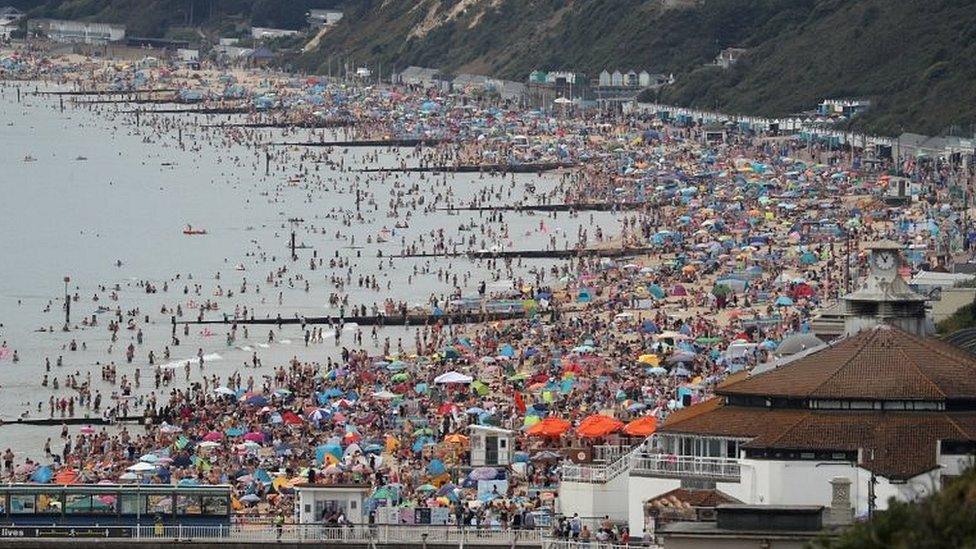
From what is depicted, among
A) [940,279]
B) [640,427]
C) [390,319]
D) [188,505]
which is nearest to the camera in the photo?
[188,505]

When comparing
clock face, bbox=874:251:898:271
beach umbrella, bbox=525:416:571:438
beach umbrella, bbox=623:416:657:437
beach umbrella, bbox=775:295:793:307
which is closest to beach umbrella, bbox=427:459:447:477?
beach umbrella, bbox=525:416:571:438

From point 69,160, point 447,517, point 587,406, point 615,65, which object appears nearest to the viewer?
point 447,517

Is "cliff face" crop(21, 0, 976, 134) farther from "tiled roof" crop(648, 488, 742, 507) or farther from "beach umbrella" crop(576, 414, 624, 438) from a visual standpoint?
"tiled roof" crop(648, 488, 742, 507)

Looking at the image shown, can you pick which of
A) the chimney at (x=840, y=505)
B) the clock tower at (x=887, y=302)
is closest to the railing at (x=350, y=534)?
the chimney at (x=840, y=505)

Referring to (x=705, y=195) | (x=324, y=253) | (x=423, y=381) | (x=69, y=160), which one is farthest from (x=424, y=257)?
(x=69, y=160)

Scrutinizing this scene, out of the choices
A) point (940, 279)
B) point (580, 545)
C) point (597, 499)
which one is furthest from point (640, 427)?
point (940, 279)

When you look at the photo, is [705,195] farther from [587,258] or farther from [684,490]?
[684,490]

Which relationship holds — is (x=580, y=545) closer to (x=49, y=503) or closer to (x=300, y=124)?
(x=49, y=503)

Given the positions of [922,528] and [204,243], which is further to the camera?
[204,243]
